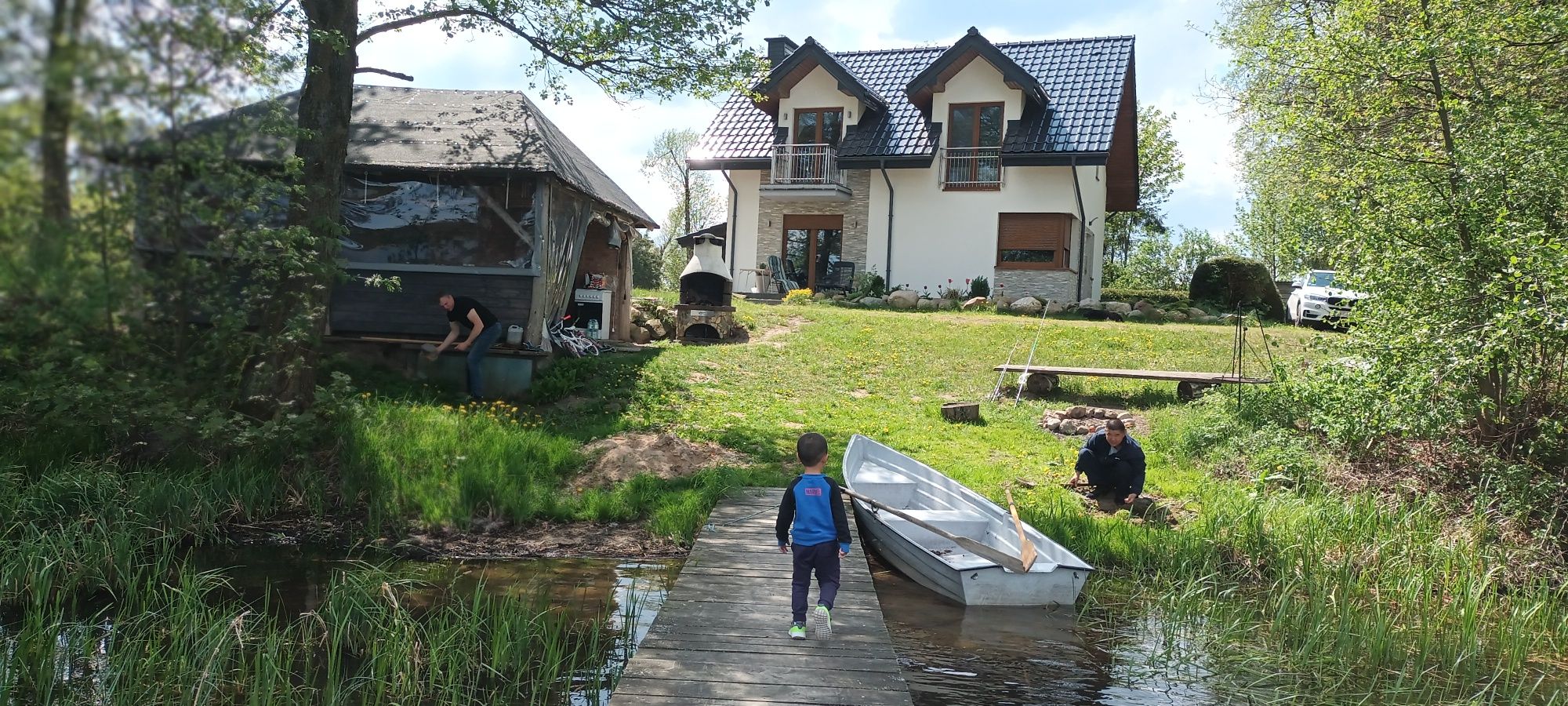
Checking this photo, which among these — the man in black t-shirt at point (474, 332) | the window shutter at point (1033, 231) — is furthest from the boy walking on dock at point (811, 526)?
the window shutter at point (1033, 231)

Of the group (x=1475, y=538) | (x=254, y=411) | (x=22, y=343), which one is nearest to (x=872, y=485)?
(x=1475, y=538)

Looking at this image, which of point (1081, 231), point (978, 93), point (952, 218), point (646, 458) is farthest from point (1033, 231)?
point (646, 458)

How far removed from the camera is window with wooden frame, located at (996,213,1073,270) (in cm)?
2394

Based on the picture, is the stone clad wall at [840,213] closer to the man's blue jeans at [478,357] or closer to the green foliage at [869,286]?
the green foliage at [869,286]

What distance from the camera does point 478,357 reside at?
1233 cm

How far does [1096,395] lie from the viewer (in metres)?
14.2

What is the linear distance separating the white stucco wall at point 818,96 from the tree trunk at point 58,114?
2411cm

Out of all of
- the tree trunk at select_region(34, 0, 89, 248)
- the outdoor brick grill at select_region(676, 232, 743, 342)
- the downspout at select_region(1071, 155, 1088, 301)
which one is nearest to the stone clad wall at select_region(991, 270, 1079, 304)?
the downspout at select_region(1071, 155, 1088, 301)

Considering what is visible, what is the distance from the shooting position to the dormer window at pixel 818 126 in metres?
25.6

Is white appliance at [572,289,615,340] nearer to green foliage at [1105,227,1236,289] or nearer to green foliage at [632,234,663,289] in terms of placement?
green foliage at [632,234,663,289]

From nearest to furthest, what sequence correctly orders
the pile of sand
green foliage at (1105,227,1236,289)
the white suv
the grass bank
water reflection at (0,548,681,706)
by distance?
1. water reflection at (0,548,681,706)
2. the grass bank
3. the pile of sand
4. the white suv
5. green foliage at (1105,227,1236,289)

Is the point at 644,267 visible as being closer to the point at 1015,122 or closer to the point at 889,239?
the point at 889,239

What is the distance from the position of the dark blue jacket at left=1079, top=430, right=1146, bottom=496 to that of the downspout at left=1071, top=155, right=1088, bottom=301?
49.0ft

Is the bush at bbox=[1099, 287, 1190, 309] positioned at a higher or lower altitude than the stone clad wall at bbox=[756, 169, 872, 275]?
lower
